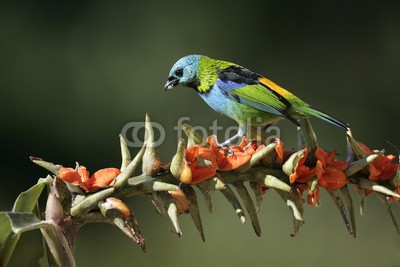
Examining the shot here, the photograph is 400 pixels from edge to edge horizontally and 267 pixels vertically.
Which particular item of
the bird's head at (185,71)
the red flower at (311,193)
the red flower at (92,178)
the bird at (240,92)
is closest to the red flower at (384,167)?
the red flower at (311,193)

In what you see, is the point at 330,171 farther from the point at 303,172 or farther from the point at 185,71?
the point at 185,71

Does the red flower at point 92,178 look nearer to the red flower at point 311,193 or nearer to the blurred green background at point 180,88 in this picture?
the red flower at point 311,193

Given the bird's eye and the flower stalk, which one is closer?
the flower stalk

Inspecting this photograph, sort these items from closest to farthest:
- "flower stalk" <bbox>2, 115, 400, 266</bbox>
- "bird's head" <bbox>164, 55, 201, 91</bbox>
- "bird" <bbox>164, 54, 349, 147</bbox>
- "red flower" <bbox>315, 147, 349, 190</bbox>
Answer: "flower stalk" <bbox>2, 115, 400, 266</bbox> < "red flower" <bbox>315, 147, 349, 190</bbox> < "bird" <bbox>164, 54, 349, 147</bbox> < "bird's head" <bbox>164, 55, 201, 91</bbox>

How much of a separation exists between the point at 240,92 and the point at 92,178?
160cm

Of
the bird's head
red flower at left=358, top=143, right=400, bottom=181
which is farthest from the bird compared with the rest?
red flower at left=358, top=143, right=400, bottom=181

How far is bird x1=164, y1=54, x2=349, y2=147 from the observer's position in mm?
2641

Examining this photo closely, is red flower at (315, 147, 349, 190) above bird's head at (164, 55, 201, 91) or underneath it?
above

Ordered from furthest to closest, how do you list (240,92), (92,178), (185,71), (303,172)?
(185,71) < (240,92) < (303,172) < (92,178)

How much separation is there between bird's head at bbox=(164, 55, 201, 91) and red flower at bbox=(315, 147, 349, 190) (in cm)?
153

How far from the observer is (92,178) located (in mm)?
1312

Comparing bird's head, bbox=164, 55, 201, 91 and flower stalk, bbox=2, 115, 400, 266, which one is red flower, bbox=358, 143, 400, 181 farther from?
bird's head, bbox=164, 55, 201, 91

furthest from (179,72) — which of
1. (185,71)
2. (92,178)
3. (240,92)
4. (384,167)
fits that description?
(92,178)

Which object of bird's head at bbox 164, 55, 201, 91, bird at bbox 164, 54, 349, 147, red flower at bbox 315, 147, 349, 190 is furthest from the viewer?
bird's head at bbox 164, 55, 201, 91
